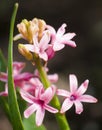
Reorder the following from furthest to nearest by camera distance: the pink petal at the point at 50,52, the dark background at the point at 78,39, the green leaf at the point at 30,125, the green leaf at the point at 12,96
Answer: the dark background at the point at 78,39
the green leaf at the point at 30,125
the pink petal at the point at 50,52
the green leaf at the point at 12,96

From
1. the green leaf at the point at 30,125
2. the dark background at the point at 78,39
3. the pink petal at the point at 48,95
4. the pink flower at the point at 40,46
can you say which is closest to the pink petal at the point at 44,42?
the pink flower at the point at 40,46

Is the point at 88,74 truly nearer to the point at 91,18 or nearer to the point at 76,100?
the point at 91,18

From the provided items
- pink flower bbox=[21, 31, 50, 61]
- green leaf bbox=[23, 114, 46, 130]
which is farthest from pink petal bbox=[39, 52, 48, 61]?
green leaf bbox=[23, 114, 46, 130]

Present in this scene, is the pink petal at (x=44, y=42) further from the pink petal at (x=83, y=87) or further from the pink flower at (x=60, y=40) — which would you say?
the pink petal at (x=83, y=87)

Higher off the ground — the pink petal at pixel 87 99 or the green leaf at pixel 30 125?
the pink petal at pixel 87 99

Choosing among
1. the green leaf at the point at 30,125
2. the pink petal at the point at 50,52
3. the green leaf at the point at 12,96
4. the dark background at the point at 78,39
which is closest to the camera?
the green leaf at the point at 12,96

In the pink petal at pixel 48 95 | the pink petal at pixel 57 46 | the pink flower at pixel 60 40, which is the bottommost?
the pink petal at pixel 48 95

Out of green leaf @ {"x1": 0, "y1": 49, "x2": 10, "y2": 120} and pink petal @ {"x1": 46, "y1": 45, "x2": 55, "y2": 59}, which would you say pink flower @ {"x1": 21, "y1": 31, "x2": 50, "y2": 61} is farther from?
green leaf @ {"x1": 0, "y1": 49, "x2": 10, "y2": 120}
